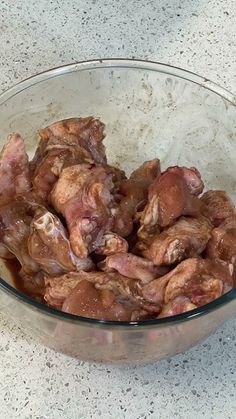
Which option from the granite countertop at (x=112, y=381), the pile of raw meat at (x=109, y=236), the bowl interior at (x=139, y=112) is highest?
the bowl interior at (x=139, y=112)

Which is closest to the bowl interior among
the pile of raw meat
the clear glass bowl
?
the clear glass bowl

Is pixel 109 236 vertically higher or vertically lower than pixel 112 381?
higher

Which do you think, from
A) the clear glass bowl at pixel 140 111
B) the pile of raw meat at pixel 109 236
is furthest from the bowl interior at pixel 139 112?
the pile of raw meat at pixel 109 236

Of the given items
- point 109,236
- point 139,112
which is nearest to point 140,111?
point 139,112

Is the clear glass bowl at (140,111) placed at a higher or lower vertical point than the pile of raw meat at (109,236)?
higher

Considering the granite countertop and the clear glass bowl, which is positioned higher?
the clear glass bowl

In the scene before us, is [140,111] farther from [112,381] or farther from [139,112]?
[112,381]

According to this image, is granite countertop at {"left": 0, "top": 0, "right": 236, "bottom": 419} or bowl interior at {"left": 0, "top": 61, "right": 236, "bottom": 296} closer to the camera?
granite countertop at {"left": 0, "top": 0, "right": 236, "bottom": 419}

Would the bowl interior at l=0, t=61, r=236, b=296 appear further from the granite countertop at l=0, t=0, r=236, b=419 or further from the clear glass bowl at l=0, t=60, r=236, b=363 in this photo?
the granite countertop at l=0, t=0, r=236, b=419

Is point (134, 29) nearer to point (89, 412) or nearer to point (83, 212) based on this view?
point (83, 212)

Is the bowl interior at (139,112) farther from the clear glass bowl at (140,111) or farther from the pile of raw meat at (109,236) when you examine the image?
the pile of raw meat at (109,236)
